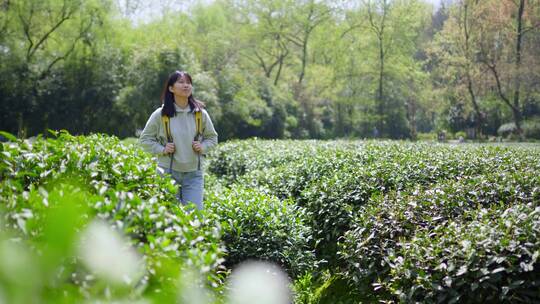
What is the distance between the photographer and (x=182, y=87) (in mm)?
4336

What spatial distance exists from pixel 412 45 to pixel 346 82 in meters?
4.90

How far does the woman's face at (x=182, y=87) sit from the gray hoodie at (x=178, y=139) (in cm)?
15

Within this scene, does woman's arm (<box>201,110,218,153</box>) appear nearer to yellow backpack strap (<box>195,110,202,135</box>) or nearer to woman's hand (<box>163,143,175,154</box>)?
yellow backpack strap (<box>195,110,202,135</box>)

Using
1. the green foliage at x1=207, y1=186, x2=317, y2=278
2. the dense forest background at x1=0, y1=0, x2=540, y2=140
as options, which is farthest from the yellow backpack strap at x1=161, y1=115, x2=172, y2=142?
the dense forest background at x1=0, y1=0, x2=540, y2=140

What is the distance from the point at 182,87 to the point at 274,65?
30.4 m

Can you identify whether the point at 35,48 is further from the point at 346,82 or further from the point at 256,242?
the point at 256,242

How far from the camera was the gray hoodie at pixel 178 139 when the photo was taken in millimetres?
4438

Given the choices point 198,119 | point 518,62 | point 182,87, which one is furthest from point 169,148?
point 518,62

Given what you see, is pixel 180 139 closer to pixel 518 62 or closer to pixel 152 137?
pixel 152 137

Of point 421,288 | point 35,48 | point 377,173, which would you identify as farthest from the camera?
point 35,48

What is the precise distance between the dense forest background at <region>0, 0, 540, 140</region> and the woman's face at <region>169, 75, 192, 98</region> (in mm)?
14047

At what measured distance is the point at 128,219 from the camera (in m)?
1.70

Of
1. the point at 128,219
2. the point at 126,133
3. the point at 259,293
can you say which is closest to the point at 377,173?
the point at 128,219

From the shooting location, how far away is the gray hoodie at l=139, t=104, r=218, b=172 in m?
4.44
